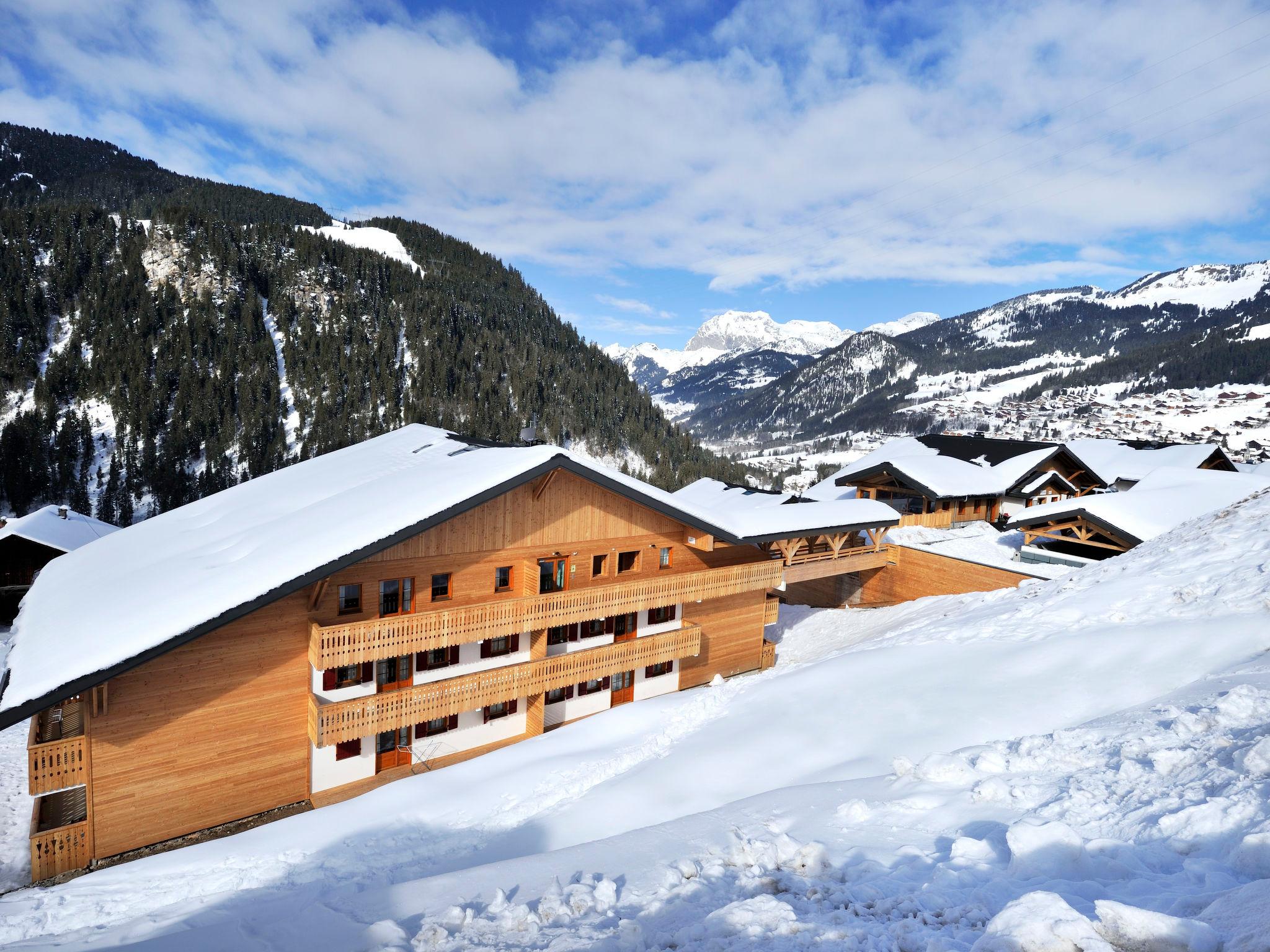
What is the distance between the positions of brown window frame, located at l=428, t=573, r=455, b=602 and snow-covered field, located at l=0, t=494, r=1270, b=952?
14.2ft

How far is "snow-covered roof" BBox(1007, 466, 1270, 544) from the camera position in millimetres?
26344

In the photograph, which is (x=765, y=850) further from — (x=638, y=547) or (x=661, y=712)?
(x=638, y=547)

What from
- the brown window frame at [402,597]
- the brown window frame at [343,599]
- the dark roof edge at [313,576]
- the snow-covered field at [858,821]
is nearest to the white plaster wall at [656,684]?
the snow-covered field at [858,821]

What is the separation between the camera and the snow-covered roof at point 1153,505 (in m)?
26.3

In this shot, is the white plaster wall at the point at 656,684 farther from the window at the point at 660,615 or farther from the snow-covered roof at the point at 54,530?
the snow-covered roof at the point at 54,530

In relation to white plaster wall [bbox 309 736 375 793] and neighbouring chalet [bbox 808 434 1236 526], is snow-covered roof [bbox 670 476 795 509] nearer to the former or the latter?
neighbouring chalet [bbox 808 434 1236 526]

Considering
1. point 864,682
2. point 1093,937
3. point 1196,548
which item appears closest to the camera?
point 1093,937

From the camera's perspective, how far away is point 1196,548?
16266mm

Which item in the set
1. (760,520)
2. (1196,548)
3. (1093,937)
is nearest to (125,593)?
(1093,937)

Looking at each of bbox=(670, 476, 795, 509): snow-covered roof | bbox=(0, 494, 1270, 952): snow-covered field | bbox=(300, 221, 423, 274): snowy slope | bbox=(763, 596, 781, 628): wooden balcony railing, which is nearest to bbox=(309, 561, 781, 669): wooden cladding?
bbox=(763, 596, 781, 628): wooden balcony railing

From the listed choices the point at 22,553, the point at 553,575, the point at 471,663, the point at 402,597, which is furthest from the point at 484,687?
the point at 22,553

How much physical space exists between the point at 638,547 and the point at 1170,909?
1675cm

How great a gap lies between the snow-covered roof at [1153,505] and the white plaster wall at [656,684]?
19114 millimetres

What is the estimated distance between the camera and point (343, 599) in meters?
15.8
